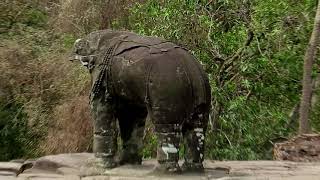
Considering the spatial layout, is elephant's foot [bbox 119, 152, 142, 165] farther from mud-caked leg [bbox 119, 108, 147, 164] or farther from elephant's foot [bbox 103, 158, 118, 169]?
elephant's foot [bbox 103, 158, 118, 169]

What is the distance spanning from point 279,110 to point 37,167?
3.82m

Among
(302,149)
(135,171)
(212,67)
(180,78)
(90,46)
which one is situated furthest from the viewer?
(212,67)

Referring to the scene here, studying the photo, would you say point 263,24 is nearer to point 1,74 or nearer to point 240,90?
point 240,90

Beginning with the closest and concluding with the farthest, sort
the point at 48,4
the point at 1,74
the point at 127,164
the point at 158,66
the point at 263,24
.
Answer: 1. the point at 158,66
2. the point at 127,164
3. the point at 263,24
4. the point at 1,74
5. the point at 48,4

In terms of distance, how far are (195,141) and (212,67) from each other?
325 cm

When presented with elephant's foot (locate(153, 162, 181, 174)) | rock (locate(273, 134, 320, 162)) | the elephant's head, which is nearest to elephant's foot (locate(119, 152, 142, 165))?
elephant's foot (locate(153, 162, 181, 174))

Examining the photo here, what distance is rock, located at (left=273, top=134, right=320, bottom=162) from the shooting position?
20.8ft

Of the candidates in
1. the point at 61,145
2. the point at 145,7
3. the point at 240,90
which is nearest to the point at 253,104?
the point at 240,90

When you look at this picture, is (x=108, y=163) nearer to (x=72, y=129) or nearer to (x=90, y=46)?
(x=90, y=46)

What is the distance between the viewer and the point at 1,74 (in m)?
9.43

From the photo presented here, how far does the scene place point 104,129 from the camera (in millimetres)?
5062

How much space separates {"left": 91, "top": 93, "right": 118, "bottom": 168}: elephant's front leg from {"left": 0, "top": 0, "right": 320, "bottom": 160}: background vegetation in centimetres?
221

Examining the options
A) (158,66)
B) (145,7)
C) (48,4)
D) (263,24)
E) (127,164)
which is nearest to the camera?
(158,66)

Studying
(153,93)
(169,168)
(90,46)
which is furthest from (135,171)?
(90,46)
